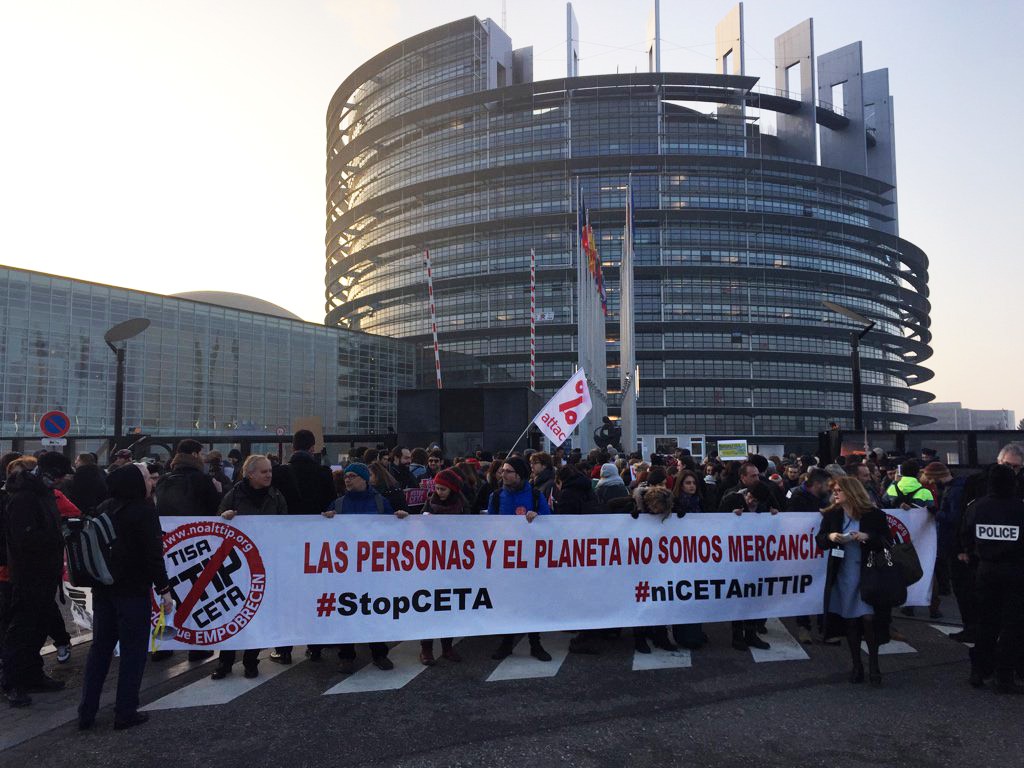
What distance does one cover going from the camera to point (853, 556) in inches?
239

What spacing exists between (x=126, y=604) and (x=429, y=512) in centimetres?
291

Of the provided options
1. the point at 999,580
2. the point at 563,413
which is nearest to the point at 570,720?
the point at 999,580

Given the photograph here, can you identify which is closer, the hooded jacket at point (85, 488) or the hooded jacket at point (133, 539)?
the hooded jacket at point (133, 539)

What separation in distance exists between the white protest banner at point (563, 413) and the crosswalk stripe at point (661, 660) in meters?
4.33

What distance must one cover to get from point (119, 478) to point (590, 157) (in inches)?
2970

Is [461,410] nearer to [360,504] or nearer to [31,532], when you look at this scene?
[360,504]

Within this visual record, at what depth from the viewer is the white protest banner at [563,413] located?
1084 centimetres

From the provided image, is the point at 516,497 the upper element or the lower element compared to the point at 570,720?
upper

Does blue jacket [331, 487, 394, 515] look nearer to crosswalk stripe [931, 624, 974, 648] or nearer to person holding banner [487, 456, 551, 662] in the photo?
person holding banner [487, 456, 551, 662]

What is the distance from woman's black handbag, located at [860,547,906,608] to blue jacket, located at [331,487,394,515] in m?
4.36

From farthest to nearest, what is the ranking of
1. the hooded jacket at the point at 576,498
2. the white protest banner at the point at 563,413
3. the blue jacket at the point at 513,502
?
the white protest banner at the point at 563,413 < the hooded jacket at the point at 576,498 < the blue jacket at the point at 513,502

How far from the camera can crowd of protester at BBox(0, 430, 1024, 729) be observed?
16.4 ft

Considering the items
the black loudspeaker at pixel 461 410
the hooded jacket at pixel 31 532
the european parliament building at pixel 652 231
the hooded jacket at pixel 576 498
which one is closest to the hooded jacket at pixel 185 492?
the hooded jacket at pixel 31 532

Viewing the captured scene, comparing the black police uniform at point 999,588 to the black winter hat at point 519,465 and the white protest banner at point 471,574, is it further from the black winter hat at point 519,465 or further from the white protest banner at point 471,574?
the black winter hat at point 519,465
